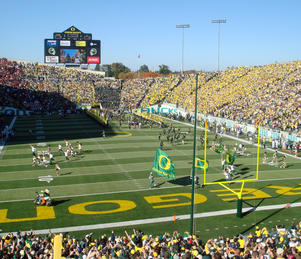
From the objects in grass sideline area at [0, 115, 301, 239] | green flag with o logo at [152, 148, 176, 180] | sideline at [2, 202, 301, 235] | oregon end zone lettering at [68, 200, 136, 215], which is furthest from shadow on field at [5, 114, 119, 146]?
sideline at [2, 202, 301, 235]

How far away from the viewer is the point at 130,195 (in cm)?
1902

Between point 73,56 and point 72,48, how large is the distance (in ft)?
5.58

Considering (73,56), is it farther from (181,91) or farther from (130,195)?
(130,195)

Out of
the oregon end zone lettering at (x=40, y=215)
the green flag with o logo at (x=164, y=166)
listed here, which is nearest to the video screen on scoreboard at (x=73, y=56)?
the oregon end zone lettering at (x=40, y=215)

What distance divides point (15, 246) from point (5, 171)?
564 inches

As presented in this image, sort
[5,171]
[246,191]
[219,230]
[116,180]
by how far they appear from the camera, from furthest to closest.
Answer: [5,171] → [116,180] → [246,191] → [219,230]

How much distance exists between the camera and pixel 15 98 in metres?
60.7

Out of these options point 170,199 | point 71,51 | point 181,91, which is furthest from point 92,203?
point 71,51

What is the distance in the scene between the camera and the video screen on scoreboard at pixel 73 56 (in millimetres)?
70375

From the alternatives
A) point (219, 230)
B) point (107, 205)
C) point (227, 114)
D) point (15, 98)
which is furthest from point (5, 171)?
point (15, 98)

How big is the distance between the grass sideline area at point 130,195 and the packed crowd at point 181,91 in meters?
12.9

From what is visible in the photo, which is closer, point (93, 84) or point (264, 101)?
point (264, 101)

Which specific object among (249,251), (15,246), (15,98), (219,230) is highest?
(15,98)

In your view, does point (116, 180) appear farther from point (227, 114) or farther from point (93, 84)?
point (93, 84)
